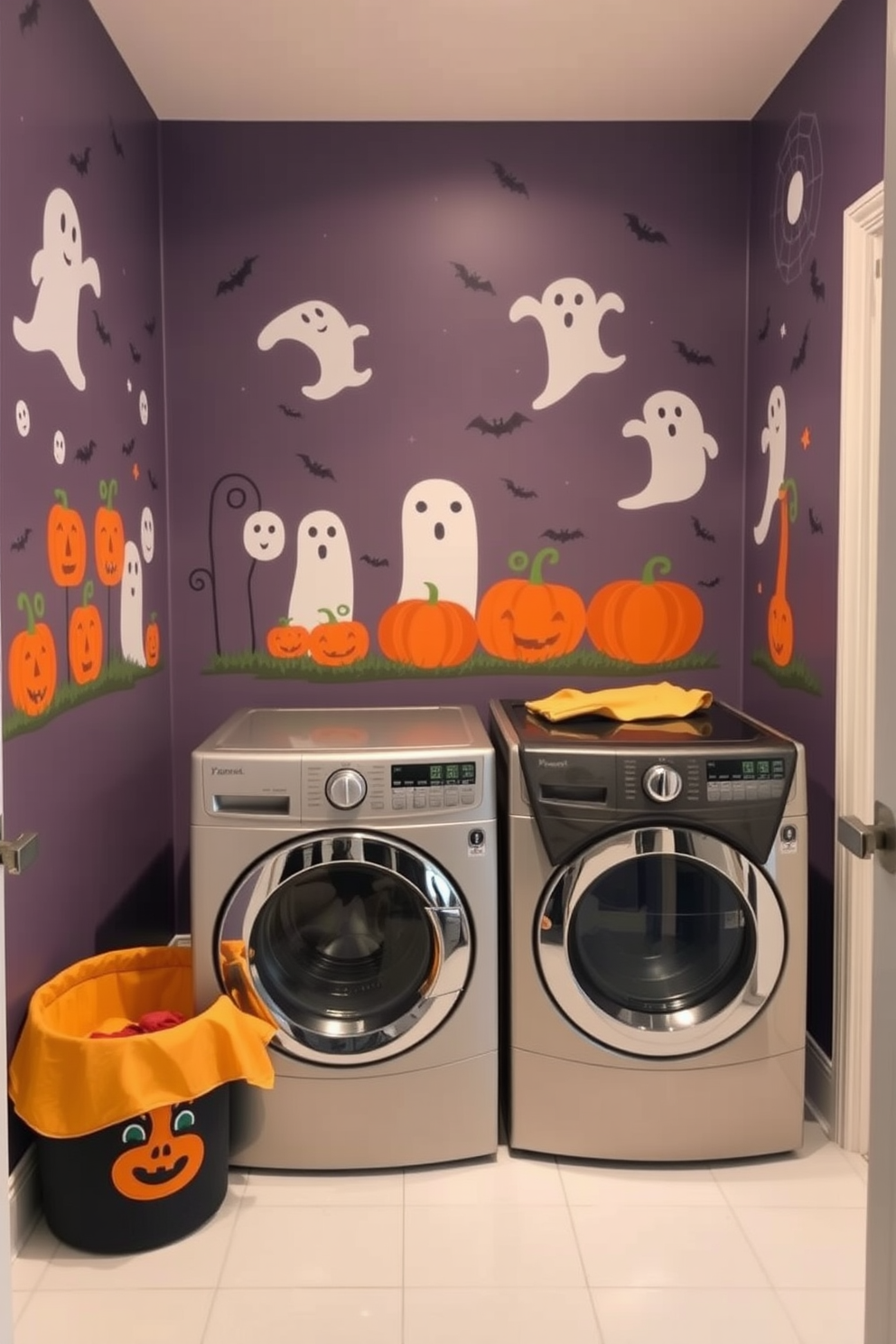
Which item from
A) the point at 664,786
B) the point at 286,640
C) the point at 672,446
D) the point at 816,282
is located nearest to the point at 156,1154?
the point at 664,786

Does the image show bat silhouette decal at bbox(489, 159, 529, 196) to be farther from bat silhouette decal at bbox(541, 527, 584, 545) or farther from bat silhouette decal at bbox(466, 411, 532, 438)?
bat silhouette decal at bbox(541, 527, 584, 545)

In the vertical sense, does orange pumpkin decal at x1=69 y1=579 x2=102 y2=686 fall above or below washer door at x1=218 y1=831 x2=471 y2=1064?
above

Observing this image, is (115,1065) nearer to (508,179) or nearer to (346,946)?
(346,946)

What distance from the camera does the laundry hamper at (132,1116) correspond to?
6.57 ft

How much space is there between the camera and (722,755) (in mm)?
2309

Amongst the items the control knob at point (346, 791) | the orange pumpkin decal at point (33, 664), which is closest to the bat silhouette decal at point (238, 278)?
the orange pumpkin decal at point (33, 664)

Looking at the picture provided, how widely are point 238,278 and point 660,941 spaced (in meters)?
2.06

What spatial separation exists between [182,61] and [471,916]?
6.93 ft

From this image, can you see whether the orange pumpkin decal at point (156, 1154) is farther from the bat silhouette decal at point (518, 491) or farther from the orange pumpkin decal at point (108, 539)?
the bat silhouette decal at point (518, 491)

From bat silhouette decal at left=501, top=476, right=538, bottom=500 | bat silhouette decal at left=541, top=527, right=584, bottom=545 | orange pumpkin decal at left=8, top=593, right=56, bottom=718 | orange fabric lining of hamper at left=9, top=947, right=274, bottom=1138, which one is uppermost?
bat silhouette decal at left=501, top=476, right=538, bottom=500

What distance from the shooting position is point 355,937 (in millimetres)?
2389

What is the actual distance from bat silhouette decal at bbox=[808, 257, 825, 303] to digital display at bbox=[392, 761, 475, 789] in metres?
1.35

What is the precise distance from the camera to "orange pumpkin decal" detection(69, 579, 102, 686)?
2.38 m

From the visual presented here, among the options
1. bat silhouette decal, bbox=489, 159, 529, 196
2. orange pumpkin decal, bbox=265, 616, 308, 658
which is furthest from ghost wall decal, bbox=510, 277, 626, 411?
orange pumpkin decal, bbox=265, 616, 308, 658
